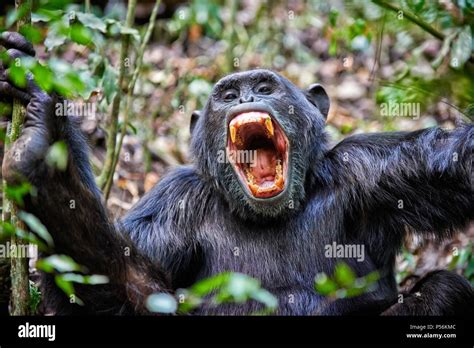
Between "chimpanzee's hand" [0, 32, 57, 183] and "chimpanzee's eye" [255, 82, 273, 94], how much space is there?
2.13m

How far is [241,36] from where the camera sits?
1318 cm

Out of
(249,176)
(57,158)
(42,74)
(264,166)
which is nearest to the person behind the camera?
(42,74)

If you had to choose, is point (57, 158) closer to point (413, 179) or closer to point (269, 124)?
point (269, 124)

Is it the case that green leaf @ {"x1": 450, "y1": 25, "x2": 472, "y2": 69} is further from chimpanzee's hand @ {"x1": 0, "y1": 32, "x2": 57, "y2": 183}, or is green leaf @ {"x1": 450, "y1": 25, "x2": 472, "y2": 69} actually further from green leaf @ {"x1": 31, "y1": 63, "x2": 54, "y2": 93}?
green leaf @ {"x1": 31, "y1": 63, "x2": 54, "y2": 93}

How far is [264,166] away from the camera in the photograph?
690 centimetres

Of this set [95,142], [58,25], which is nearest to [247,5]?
[95,142]

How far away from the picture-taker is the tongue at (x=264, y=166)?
679 centimetres

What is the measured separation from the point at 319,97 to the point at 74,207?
282cm

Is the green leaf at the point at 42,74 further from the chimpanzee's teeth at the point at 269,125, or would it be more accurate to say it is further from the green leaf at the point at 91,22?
the green leaf at the point at 91,22

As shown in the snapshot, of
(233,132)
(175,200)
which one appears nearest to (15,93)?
(175,200)

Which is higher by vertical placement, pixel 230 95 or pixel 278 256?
pixel 230 95

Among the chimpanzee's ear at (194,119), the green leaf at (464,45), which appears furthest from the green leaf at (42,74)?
the green leaf at (464,45)

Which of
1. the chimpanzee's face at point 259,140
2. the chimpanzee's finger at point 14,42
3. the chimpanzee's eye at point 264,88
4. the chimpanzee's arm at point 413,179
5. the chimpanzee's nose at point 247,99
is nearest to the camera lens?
the chimpanzee's finger at point 14,42

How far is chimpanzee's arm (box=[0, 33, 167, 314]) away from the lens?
519 centimetres
